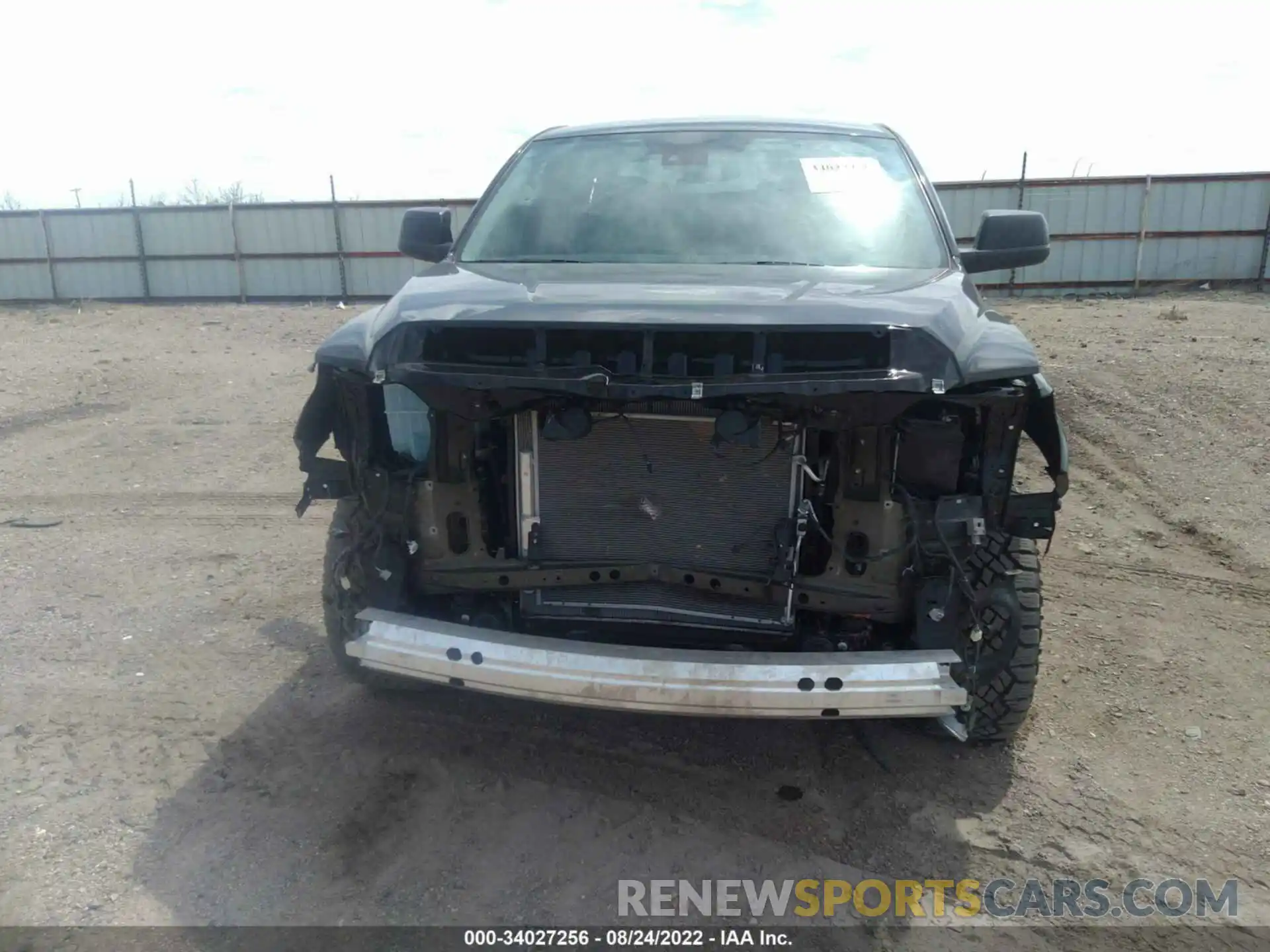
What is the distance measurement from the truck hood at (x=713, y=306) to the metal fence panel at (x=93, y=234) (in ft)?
57.9

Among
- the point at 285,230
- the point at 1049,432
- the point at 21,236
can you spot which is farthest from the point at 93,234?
the point at 1049,432

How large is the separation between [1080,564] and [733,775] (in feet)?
8.94

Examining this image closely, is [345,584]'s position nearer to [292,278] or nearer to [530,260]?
[530,260]

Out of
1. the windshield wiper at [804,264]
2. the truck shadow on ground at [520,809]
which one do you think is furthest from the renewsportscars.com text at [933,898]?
the windshield wiper at [804,264]

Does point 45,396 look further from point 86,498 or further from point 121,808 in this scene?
point 121,808

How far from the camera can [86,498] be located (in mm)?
6270

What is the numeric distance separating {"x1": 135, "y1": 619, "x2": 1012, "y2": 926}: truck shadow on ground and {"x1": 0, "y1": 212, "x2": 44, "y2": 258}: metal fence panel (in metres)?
18.5

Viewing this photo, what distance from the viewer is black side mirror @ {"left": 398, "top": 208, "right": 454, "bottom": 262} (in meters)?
4.40

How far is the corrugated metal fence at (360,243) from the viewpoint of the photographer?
624 inches

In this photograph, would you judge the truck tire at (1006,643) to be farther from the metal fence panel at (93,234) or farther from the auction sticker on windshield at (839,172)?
the metal fence panel at (93,234)

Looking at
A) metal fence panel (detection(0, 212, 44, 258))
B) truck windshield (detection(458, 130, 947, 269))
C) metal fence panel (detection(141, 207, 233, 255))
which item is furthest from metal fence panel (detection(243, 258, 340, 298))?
truck windshield (detection(458, 130, 947, 269))

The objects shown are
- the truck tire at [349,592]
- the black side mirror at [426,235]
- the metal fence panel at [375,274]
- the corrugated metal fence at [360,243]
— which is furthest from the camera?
the metal fence panel at [375,274]

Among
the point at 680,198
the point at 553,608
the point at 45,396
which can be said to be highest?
the point at 680,198

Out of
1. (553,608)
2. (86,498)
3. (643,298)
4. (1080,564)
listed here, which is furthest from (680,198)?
(86,498)
